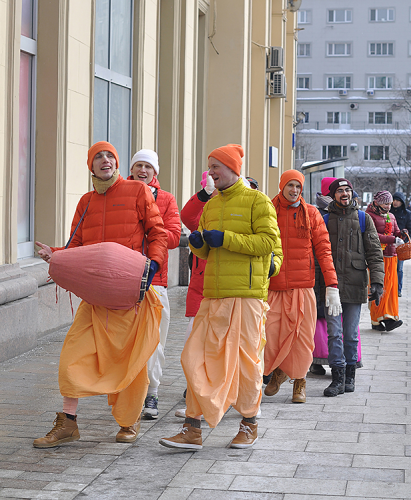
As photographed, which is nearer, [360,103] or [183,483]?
[183,483]

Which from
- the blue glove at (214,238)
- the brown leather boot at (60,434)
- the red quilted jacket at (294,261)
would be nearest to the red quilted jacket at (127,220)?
the blue glove at (214,238)

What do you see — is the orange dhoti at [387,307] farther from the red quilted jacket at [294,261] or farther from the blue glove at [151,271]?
the blue glove at [151,271]

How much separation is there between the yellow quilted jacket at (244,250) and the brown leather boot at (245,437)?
843mm

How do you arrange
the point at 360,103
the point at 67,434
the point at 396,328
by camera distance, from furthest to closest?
the point at 360,103
the point at 396,328
the point at 67,434

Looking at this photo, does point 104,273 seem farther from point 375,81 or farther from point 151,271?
point 375,81

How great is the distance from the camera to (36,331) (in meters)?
8.18

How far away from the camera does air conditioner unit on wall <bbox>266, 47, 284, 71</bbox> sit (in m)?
22.8

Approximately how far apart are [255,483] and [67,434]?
135cm

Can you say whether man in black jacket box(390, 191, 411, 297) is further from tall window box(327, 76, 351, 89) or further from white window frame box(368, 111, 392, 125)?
tall window box(327, 76, 351, 89)

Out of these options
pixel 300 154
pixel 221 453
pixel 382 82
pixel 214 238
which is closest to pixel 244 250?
pixel 214 238

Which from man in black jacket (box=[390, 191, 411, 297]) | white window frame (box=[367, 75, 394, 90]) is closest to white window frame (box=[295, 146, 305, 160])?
white window frame (box=[367, 75, 394, 90])

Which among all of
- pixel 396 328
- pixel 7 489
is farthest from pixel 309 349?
pixel 396 328

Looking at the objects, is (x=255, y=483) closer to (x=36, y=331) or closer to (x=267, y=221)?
(x=267, y=221)

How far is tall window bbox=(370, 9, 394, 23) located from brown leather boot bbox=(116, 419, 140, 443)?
76860mm
